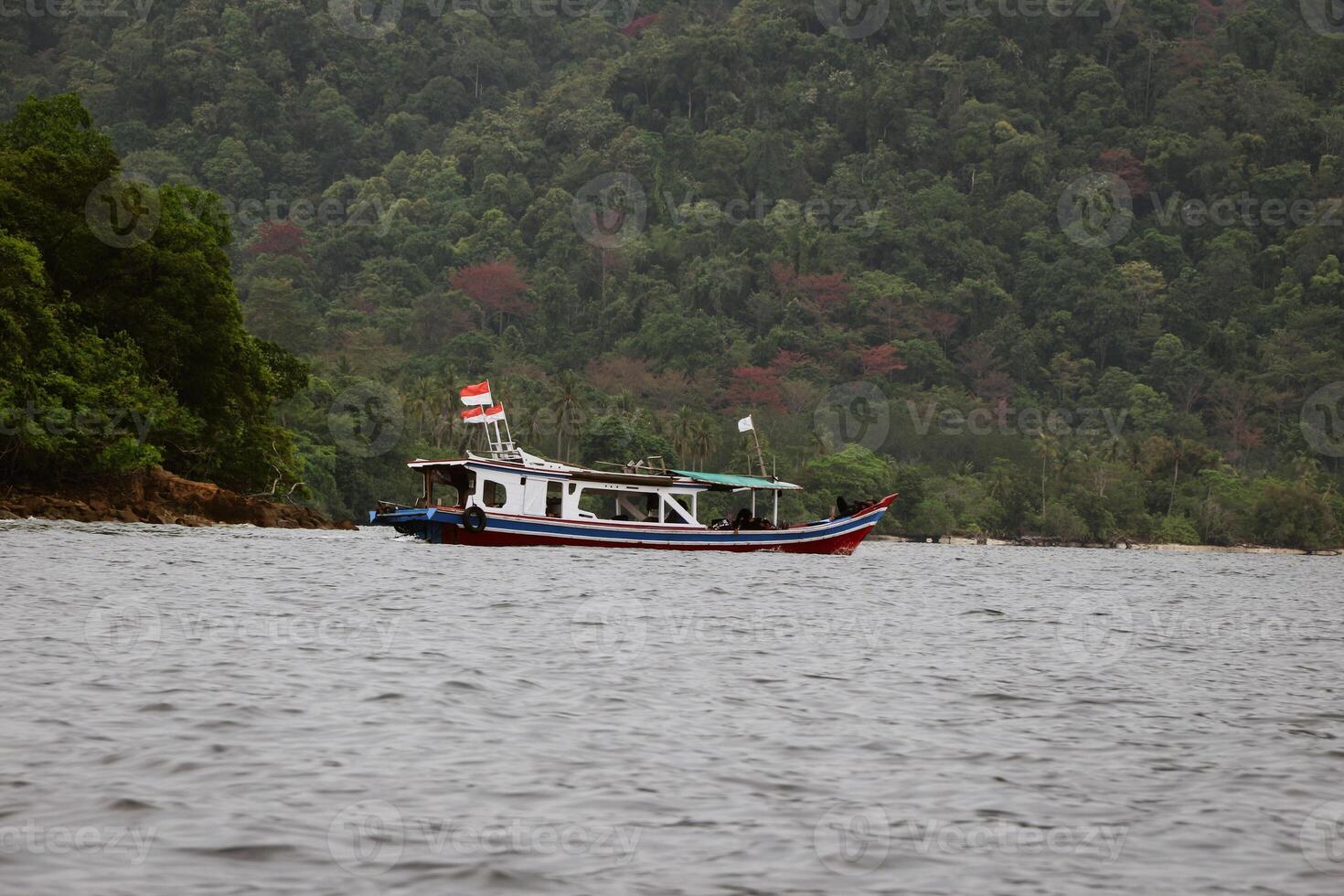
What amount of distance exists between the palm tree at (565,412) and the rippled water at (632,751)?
291 ft

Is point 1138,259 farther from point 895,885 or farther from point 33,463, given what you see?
point 895,885

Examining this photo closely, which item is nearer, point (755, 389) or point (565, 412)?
point (565, 412)

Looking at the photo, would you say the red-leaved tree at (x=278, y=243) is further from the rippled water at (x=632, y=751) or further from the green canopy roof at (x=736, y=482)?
the rippled water at (x=632, y=751)

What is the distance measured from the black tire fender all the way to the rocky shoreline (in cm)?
1554

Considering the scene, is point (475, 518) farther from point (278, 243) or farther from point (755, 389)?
point (278, 243)

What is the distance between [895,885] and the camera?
9.23m

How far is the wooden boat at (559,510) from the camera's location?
46.9 m

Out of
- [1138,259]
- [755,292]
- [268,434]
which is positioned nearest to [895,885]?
[268,434]

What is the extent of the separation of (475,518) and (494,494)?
147 cm

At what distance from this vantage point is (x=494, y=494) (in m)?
47.5

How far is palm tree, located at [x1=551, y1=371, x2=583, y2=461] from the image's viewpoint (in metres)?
117

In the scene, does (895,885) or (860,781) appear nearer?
(895,885)

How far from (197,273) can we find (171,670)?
144 feet

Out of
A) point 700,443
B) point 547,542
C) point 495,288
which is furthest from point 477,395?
point 495,288
